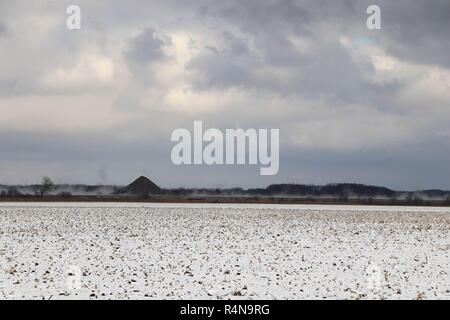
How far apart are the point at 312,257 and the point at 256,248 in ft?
8.66

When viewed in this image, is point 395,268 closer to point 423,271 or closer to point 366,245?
point 423,271

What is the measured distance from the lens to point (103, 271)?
47.0 ft

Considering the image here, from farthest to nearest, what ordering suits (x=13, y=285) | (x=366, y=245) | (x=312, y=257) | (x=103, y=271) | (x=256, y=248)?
(x=366, y=245), (x=256, y=248), (x=312, y=257), (x=103, y=271), (x=13, y=285)

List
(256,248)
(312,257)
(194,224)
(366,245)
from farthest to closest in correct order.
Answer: (194,224), (366,245), (256,248), (312,257)

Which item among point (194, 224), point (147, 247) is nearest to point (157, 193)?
point (194, 224)

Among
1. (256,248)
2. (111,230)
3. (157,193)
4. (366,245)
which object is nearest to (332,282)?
(256,248)

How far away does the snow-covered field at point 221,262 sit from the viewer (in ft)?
40.7

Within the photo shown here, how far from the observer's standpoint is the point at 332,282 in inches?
523

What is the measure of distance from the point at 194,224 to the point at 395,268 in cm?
1393

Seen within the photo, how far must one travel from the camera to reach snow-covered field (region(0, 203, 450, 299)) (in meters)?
12.4

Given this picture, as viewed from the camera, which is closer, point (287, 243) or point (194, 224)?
point (287, 243)

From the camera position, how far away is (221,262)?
51.5ft

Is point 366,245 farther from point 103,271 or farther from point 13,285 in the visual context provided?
point 13,285

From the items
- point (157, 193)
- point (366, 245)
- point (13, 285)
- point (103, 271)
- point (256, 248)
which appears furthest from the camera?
point (157, 193)
